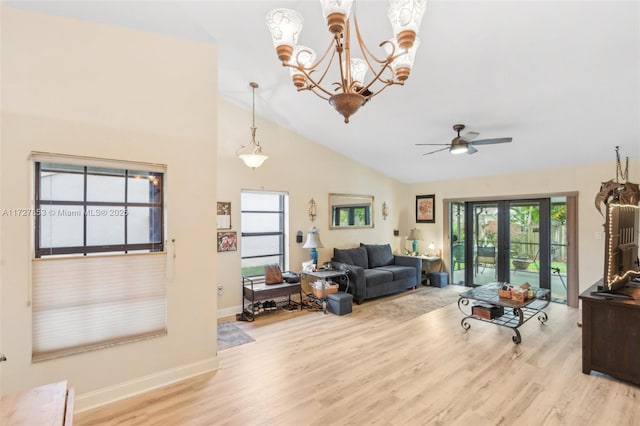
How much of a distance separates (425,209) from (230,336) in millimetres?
5066

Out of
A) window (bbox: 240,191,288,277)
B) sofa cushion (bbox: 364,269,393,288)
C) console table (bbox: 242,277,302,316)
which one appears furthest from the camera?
sofa cushion (bbox: 364,269,393,288)

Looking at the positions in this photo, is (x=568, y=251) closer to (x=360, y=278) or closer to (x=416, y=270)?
(x=416, y=270)

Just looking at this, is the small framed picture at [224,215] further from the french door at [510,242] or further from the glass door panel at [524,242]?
the glass door panel at [524,242]

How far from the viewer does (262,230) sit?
517 centimetres

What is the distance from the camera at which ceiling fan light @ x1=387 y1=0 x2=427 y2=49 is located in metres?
1.52

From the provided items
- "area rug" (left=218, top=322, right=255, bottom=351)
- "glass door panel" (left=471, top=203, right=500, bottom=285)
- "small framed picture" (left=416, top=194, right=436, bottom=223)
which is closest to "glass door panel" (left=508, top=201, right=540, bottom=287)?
"glass door panel" (left=471, top=203, right=500, bottom=285)

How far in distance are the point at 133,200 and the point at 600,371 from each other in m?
4.53

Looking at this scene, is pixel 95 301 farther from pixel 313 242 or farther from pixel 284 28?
pixel 313 242

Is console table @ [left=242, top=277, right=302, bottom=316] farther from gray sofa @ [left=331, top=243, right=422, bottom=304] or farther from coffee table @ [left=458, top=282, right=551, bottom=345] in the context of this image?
coffee table @ [left=458, top=282, right=551, bottom=345]

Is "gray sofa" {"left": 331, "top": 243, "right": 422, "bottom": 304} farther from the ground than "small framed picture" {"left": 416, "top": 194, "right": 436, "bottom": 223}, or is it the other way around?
"small framed picture" {"left": 416, "top": 194, "right": 436, "bottom": 223}

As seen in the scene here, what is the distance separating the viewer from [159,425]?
2.18 m

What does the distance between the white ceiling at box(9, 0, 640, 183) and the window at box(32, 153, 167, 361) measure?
4.12ft

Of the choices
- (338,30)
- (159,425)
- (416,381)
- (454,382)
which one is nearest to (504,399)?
(454,382)

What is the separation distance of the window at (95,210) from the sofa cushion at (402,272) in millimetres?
4189
